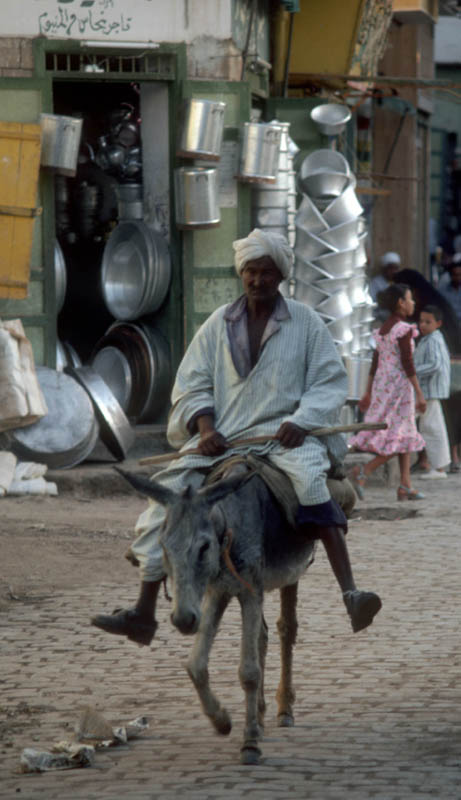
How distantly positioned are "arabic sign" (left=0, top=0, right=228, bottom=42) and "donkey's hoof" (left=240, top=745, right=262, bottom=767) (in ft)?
28.1

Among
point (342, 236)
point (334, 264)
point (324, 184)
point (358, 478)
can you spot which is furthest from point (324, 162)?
point (358, 478)

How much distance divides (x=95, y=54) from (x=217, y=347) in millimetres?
7475

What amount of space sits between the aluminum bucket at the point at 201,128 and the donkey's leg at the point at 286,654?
730 cm

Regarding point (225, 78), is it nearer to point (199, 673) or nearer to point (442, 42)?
point (199, 673)

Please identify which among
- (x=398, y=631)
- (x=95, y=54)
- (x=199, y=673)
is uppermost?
(x=95, y=54)

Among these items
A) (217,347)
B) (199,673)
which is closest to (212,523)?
(199,673)

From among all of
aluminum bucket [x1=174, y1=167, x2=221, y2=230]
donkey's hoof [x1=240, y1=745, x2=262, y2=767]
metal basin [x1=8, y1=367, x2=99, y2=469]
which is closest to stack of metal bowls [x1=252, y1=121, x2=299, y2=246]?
aluminum bucket [x1=174, y1=167, x2=221, y2=230]

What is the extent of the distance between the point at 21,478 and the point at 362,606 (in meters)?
6.61

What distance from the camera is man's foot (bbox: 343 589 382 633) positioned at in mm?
5148

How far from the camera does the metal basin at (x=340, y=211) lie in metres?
13.5

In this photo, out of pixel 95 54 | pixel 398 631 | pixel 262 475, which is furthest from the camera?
pixel 95 54

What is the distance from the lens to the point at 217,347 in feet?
17.8

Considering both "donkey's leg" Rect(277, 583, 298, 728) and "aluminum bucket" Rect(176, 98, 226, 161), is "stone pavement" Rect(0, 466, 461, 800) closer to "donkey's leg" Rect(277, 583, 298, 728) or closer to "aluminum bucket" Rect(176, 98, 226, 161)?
"donkey's leg" Rect(277, 583, 298, 728)

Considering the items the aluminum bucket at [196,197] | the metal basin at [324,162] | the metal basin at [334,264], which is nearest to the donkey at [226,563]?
the aluminum bucket at [196,197]
